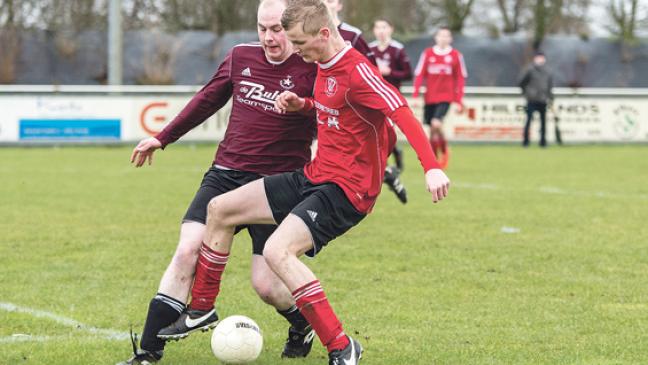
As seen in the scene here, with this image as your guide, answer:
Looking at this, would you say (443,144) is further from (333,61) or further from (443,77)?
(333,61)

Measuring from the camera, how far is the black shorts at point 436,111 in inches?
632

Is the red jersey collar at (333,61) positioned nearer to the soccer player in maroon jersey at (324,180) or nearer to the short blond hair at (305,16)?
the soccer player in maroon jersey at (324,180)

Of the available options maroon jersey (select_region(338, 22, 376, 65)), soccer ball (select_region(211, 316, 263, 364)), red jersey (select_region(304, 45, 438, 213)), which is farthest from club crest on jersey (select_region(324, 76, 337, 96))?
maroon jersey (select_region(338, 22, 376, 65))

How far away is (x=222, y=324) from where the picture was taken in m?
5.02

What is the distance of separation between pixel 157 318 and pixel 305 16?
154 centimetres

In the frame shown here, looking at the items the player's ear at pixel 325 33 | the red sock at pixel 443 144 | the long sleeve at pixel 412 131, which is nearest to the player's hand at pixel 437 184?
the long sleeve at pixel 412 131

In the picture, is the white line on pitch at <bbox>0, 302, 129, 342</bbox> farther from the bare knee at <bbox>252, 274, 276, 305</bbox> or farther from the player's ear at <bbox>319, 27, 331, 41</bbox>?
the player's ear at <bbox>319, 27, 331, 41</bbox>

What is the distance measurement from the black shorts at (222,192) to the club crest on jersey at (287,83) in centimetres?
46

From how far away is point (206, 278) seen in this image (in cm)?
509

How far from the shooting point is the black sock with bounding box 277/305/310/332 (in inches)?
209

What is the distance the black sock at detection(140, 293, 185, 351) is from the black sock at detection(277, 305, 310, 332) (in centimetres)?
61

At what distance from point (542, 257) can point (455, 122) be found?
15286 mm

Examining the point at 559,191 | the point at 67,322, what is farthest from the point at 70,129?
the point at 67,322

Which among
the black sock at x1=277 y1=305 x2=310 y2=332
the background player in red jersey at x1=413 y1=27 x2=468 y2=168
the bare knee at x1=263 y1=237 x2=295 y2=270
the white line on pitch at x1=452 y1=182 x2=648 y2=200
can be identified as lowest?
the white line on pitch at x1=452 y1=182 x2=648 y2=200
